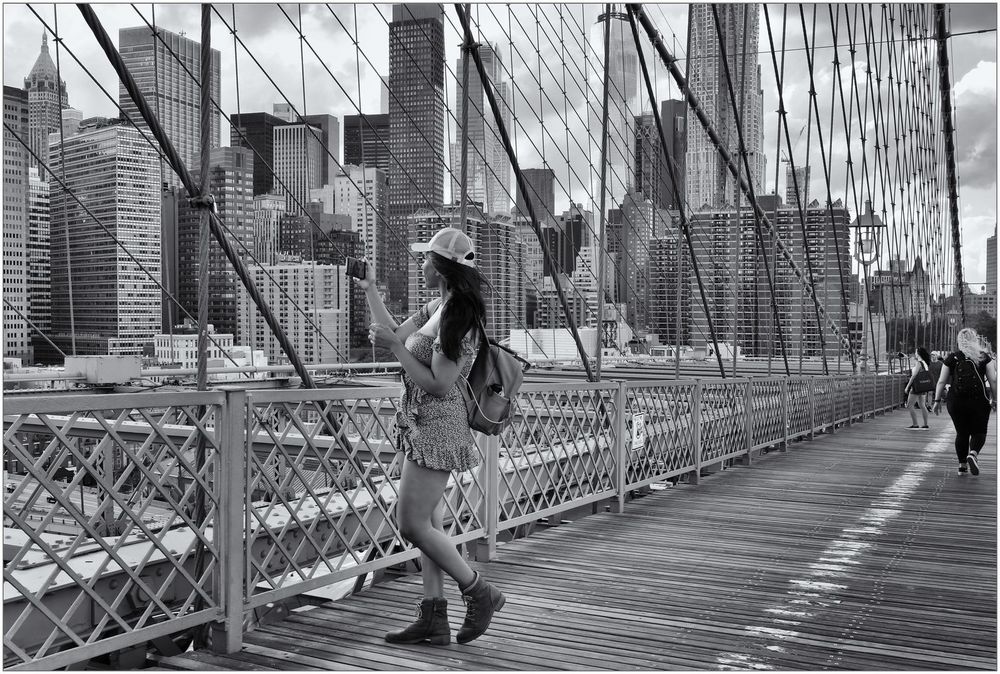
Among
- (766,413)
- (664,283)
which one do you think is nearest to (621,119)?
(664,283)

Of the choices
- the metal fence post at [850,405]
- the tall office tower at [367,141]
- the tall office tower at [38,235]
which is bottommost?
the metal fence post at [850,405]

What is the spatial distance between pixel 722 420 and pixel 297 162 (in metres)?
4.66

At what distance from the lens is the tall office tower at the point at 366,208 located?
8.98 metres

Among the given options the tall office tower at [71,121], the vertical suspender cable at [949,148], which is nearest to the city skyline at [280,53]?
the tall office tower at [71,121]

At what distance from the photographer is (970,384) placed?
5898 mm

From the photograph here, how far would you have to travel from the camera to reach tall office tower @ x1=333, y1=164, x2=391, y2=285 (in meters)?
8.98

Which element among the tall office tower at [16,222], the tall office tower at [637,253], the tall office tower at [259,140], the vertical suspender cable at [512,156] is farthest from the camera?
the tall office tower at [637,253]

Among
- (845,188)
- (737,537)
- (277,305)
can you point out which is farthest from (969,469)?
(845,188)

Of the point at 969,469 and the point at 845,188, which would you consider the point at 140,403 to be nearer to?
the point at 969,469

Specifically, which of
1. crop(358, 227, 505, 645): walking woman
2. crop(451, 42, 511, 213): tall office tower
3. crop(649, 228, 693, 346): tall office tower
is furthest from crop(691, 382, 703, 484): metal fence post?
crop(649, 228, 693, 346): tall office tower

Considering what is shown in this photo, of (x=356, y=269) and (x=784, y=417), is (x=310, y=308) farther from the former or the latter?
(x=356, y=269)

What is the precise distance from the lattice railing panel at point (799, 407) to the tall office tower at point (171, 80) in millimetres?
5695

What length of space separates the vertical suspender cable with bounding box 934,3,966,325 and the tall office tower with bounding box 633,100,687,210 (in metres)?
7.99

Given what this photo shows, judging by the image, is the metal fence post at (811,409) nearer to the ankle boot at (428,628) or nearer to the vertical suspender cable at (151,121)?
the vertical suspender cable at (151,121)
